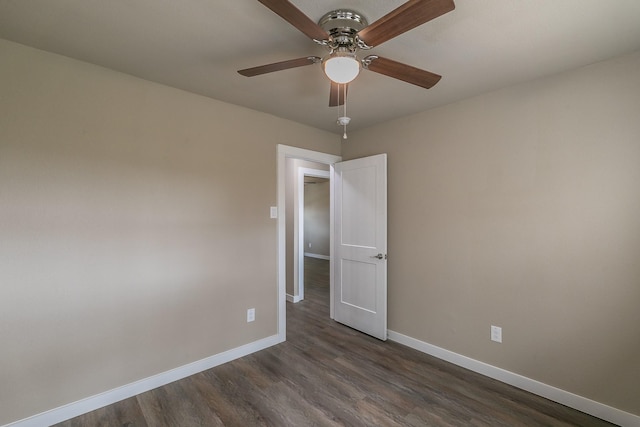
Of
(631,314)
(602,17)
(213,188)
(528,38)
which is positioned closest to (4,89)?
(213,188)

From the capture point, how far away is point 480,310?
2469mm

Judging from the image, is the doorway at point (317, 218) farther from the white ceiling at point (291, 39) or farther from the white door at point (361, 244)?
the white ceiling at point (291, 39)

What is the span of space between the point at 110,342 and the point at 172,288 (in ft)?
1.75

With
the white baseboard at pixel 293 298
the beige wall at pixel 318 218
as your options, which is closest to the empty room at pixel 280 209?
the white baseboard at pixel 293 298

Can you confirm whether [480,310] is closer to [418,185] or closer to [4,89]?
[418,185]

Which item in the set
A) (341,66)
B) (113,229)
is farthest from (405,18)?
(113,229)

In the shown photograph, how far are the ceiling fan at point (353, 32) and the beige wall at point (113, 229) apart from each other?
3.98ft

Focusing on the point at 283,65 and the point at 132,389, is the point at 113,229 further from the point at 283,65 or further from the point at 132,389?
the point at 283,65

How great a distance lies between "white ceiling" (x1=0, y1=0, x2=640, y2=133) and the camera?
4.66 ft

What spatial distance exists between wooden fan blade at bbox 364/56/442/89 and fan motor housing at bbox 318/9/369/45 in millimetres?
151

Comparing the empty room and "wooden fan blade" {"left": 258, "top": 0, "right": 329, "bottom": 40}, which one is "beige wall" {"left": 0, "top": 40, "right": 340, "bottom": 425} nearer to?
the empty room

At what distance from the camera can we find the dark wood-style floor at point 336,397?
6.20 feet

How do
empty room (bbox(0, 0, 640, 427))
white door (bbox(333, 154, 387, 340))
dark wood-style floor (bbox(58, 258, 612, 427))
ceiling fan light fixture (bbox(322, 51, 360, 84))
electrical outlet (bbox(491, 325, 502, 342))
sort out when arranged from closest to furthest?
ceiling fan light fixture (bbox(322, 51, 360, 84))
empty room (bbox(0, 0, 640, 427))
dark wood-style floor (bbox(58, 258, 612, 427))
electrical outlet (bbox(491, 325, 502, 342))
white door (bbox(333, 154, 387, 340))

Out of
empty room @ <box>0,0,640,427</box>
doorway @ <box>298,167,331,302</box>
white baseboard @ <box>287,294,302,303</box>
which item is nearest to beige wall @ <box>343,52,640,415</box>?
empty room @ <box>0,0,640,427</box>
